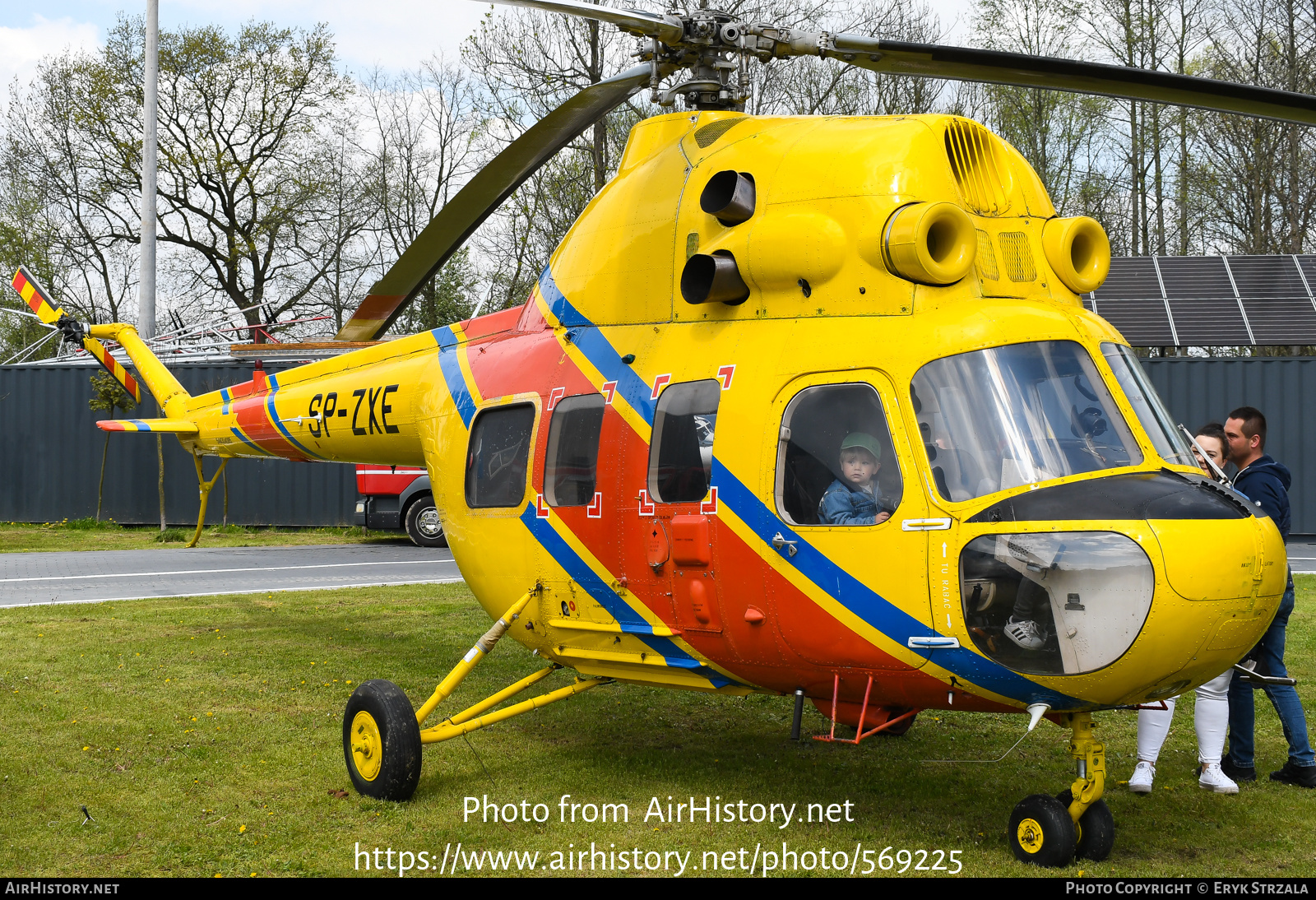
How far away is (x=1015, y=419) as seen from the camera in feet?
15.5

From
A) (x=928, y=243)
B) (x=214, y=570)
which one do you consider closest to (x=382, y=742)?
(x=928, y=243)

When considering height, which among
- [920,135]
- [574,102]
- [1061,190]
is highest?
[1061,190]

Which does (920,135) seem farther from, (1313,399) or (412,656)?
(1313,399)

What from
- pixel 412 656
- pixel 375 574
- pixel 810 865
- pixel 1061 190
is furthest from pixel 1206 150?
pixel 810 865

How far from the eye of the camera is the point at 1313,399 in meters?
19.9

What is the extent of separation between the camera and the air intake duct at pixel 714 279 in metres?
5.61

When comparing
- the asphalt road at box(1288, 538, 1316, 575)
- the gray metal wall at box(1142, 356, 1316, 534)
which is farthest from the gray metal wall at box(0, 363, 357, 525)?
the asphalt road at box(1288, 538, 1316, 575)

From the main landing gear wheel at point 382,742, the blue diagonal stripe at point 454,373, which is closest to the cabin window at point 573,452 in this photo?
the blue diagonal stripe at point 454,373

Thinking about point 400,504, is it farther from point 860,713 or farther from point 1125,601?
point 1125,601

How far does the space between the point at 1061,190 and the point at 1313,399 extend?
15.7 m

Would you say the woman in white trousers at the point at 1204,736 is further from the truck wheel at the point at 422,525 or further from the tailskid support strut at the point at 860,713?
the truck wheel at the point at 422,525

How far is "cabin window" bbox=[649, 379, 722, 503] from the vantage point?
5613 mm

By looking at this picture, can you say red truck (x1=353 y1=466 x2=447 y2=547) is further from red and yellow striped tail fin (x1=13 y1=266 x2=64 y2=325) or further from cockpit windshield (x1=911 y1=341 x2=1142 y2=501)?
cockpit windshield (x1=911 y1=341 x2=1142 y2=501)

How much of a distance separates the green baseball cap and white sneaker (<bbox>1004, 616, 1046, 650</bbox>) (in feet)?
3.08
